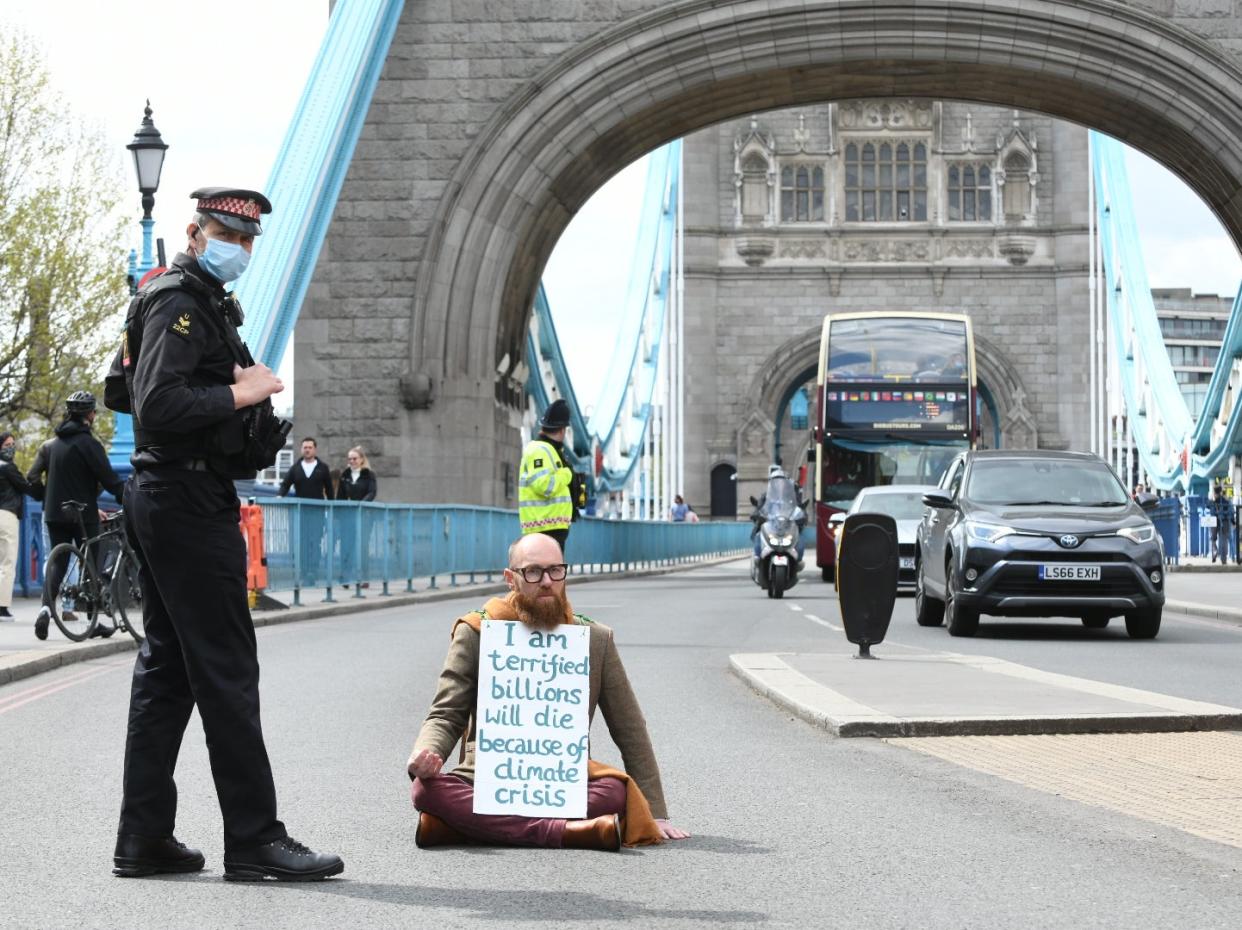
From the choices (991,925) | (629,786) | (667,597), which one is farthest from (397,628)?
(991,925)

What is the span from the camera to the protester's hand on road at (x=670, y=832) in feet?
17.8

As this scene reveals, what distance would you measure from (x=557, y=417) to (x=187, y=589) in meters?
7.66

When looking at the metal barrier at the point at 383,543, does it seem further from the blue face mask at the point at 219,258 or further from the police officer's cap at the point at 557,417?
the blue face mask at the point at 219,258

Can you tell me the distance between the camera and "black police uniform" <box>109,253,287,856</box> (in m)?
4.90

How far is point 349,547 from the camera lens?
18922 millimetres

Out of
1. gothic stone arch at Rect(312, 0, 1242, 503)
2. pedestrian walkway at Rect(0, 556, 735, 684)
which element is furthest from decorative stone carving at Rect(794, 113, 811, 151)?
pedestrian walkway at Rect(0, 556, 735, 684)

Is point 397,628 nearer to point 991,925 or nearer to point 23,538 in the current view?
point 23,538

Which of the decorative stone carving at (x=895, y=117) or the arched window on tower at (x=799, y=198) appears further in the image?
the decorative stone carving at (x=895, y=117)

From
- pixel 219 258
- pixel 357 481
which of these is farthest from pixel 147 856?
pixel 357 481

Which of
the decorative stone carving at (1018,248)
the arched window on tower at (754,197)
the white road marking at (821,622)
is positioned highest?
the arched window on tower at (754,197)

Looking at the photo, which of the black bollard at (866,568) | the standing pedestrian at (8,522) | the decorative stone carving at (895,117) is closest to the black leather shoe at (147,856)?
the black bollard at (866,568)

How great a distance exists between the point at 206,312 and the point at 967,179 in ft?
189

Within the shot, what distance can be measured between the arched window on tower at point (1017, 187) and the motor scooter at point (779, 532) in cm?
3977

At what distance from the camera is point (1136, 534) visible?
14.3m
